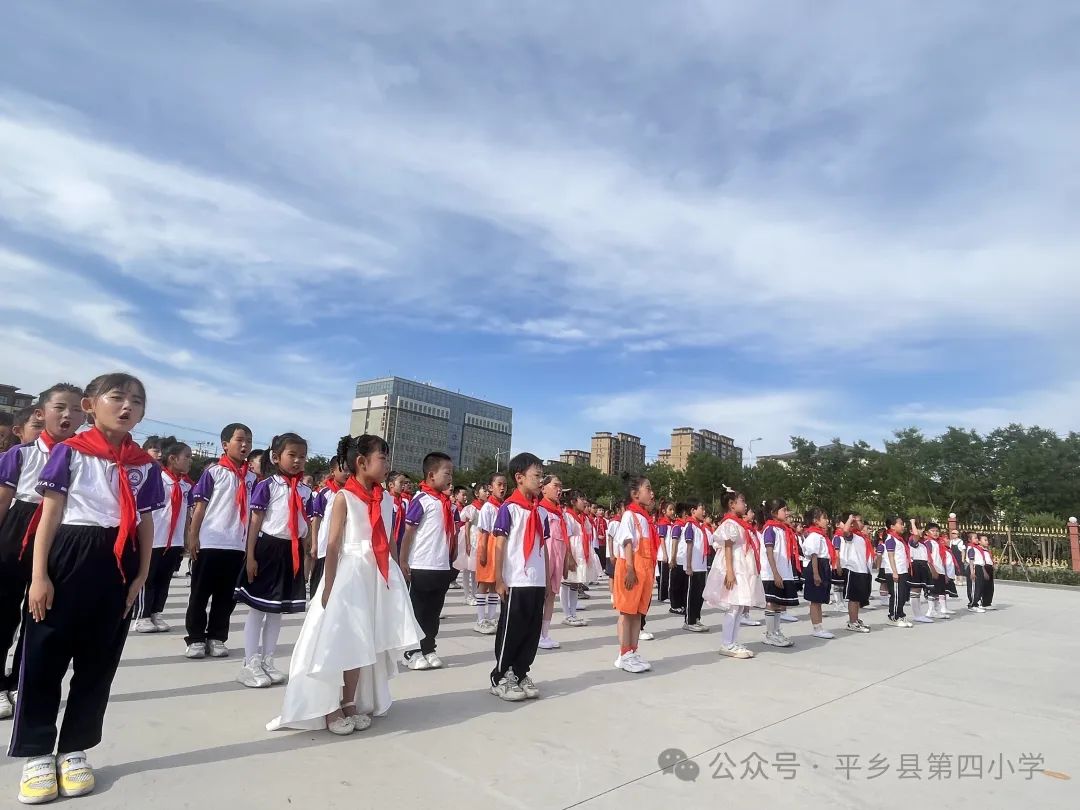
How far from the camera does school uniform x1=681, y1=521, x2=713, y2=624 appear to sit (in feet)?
28.5

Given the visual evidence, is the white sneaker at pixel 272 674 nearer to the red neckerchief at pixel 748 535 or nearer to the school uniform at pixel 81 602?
the school uniform at pixel 81 602

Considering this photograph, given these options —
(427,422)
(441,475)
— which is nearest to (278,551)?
(441,475)

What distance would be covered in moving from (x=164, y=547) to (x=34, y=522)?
337 cm

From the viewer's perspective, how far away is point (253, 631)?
4.68 meters

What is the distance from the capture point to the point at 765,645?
754cm

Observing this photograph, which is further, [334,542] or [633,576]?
[633,576]

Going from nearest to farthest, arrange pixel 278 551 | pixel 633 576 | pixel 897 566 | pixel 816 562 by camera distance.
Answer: pixel 278 551
pixel 633 576
pixel 816 562
pixel 897 566

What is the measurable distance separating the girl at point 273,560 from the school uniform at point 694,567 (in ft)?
18.1

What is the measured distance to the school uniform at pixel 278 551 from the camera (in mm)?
4641

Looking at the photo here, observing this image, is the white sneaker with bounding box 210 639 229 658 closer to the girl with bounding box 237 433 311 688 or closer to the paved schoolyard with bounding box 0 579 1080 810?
the paved schoolyard with bounding box 0 579 1080 810

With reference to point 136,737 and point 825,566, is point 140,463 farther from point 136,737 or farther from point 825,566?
point 825,566

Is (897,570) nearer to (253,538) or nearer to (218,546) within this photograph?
(253,538)

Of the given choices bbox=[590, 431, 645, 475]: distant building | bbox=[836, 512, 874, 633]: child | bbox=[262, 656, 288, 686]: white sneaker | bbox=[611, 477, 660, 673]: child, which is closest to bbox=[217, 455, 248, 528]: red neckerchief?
bbox=[262, 656, 288, 686]: white sneaker

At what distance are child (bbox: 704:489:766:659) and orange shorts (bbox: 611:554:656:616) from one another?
1324 mm
